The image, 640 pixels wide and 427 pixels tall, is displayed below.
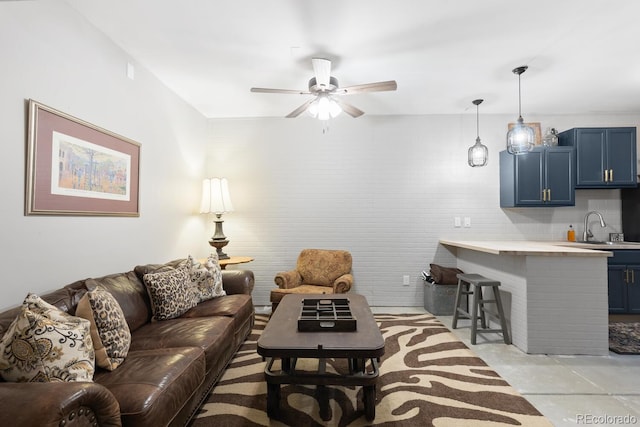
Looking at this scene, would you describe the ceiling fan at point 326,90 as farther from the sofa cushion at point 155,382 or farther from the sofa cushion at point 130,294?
the sofa cushion at point 155,382

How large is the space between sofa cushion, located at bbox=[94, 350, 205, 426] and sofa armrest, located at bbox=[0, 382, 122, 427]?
0.11m

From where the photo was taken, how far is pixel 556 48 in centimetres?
264

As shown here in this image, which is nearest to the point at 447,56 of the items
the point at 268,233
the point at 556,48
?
the point at 556,48

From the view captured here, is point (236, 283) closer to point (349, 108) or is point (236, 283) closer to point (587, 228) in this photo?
point (349, 108)

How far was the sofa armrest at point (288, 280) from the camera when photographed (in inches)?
136

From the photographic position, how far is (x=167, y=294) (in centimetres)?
240

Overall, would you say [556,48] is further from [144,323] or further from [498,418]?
[144,323]

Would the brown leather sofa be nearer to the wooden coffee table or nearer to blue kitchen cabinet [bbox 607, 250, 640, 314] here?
the wooden coffee table

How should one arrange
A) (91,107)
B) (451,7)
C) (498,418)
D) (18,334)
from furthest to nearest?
1. (91,107)
2. (451,7)
3. (498,418)
4. (18,334)

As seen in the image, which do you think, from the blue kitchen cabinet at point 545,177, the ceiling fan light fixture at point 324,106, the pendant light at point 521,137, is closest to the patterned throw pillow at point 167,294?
the ceiling fan light fixture at point 324,106

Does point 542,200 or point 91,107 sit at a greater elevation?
point 91,107

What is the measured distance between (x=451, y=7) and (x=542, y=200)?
2847mm

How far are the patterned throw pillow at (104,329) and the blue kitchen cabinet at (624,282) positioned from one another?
488 centimetres

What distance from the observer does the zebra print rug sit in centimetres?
182
